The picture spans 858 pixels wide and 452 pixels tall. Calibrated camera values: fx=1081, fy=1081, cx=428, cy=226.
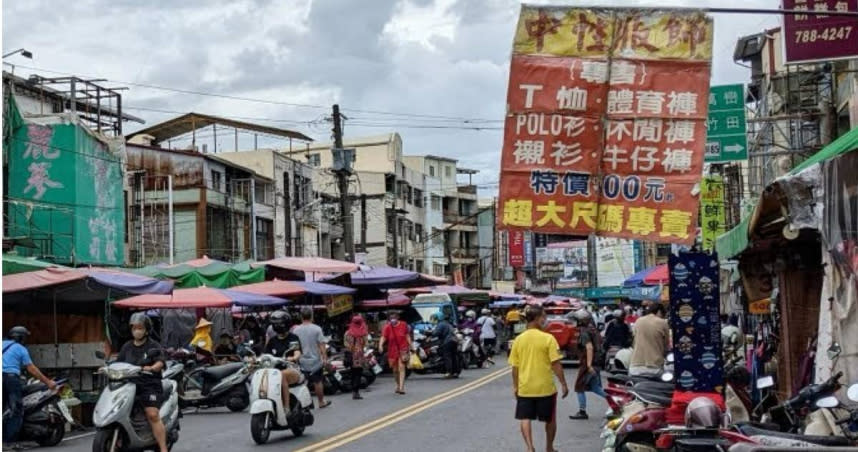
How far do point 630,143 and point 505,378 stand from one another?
18442 millimetres

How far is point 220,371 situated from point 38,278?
502 centimetres

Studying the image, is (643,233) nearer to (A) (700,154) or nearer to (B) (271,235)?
(A) (700,154)

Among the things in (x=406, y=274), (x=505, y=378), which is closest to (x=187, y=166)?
(x=406, y=274)

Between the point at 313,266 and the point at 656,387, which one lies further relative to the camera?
the point at 313,266

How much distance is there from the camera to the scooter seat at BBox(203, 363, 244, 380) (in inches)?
802

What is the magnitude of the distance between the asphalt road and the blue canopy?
5016mm

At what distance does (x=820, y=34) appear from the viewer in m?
17.3

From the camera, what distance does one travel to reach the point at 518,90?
916 centimetres

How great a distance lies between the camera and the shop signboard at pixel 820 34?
16875mm

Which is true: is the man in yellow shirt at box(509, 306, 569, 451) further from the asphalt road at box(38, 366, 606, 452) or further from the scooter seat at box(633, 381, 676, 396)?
the asphalt road at box(38, 366, 606, 452)

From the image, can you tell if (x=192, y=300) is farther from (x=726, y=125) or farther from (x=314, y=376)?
(x=726, y=125)

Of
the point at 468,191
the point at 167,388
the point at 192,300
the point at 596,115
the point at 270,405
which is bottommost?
the point at 270,405

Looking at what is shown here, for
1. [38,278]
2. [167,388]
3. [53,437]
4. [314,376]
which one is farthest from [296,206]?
[167,388]

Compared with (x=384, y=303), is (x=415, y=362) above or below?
below
